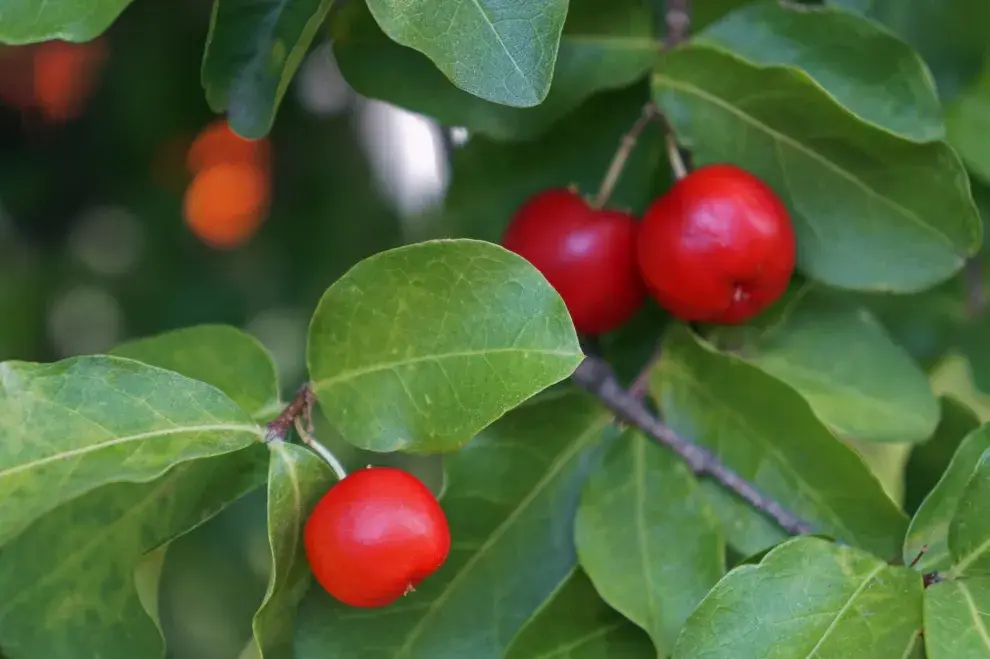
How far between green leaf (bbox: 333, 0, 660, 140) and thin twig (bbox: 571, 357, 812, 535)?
19 centimetres

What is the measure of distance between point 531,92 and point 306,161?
0.85m

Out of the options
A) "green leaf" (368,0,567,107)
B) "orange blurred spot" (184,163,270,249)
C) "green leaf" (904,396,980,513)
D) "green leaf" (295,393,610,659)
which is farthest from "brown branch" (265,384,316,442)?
"orange blurred spot" (184,163,270,249)

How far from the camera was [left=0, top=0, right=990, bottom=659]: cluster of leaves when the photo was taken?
546 mm

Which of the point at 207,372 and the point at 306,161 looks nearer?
the point at 207,372

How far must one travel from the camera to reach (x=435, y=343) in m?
0.57

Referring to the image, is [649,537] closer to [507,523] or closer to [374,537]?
[507,523]

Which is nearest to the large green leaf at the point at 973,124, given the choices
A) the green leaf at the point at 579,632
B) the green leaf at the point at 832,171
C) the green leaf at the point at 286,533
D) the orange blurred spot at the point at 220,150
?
the green leaf at the point at 832,171

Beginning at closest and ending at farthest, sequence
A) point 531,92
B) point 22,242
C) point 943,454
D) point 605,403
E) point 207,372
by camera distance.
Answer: point 531,92 → point 207,372 → point 605,403 → point 943,454 → point 22,242

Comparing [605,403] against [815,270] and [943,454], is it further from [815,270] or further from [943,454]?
[943,454]

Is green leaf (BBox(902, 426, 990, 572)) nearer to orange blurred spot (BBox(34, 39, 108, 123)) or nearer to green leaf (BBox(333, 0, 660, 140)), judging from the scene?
green leaf (BBox(333, 0, 660, 140))

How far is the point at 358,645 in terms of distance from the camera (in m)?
0.63

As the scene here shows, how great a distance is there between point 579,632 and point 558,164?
39cm

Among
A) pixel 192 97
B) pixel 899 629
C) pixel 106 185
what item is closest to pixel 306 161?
pixel 192 97

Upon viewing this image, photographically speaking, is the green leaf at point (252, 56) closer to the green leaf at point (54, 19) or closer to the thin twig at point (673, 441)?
the green leaf at point (54, 19)
